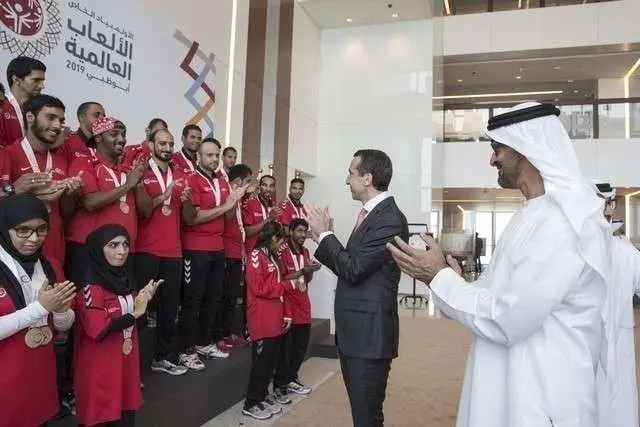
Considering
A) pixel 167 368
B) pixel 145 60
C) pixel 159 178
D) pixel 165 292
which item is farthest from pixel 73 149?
pixel 145 60

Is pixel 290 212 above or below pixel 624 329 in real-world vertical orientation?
above

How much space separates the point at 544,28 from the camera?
1079 centimetres

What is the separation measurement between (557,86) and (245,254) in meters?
12.4

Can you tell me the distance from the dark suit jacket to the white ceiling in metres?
8.34

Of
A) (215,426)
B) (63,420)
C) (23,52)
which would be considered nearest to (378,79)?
(23,52)

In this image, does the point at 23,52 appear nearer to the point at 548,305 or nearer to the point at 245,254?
the point at 245,254

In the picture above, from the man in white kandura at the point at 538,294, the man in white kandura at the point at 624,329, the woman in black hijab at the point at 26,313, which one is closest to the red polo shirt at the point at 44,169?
the woman in black hijab at the point at 26,313

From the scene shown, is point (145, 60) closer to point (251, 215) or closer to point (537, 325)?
point (251, 215)

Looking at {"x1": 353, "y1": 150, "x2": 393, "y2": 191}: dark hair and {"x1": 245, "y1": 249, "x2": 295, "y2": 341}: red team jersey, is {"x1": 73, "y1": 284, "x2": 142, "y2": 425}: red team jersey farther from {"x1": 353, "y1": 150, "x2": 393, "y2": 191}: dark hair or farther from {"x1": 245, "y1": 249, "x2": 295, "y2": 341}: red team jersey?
{"x1": 245, "y1": 249, "x2": 295, "y2": 341}: red team jersey

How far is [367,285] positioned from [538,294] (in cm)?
100

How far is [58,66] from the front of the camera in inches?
161

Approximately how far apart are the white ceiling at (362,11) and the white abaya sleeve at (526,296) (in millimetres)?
9151

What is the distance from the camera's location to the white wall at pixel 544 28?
10477mm

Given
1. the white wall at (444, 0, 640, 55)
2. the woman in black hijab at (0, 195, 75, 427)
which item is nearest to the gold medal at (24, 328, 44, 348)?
the woman in black hijab at (0, 195, 75, 427)
